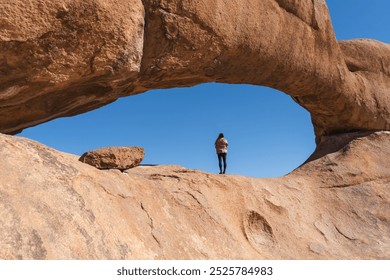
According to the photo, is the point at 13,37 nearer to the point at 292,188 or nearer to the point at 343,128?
the point at 292,188

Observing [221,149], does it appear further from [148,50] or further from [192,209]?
[148,50]

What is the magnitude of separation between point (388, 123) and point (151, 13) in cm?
455

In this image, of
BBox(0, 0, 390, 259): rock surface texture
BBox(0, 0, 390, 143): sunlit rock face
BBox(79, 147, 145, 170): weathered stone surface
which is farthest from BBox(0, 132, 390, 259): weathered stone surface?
BBox(0, 0, 390, 143): sunlit rock face

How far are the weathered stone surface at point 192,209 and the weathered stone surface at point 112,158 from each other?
19cm

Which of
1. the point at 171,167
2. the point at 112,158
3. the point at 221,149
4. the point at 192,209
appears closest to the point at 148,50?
the point at 112,158

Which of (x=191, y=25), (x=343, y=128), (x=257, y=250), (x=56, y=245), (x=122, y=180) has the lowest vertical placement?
(x=257, y=250)

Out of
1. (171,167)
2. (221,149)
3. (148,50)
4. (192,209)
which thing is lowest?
(192,209)

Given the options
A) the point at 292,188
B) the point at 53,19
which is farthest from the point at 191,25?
the point at 292,188

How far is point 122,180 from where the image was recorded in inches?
131

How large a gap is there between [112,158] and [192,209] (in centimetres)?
94

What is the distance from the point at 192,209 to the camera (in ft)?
12.1
